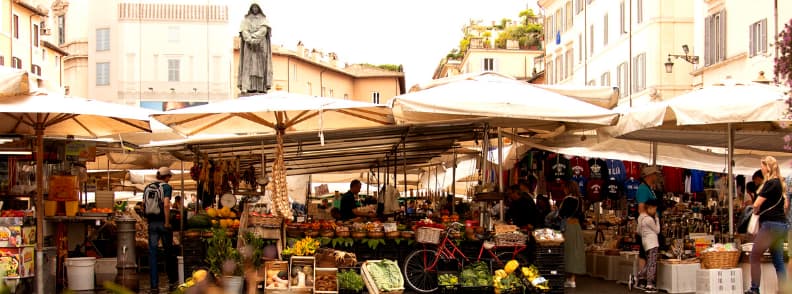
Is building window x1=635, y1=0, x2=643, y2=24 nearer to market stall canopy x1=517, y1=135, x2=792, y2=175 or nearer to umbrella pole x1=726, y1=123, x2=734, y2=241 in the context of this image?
market stall canopy x1=517, y1=135, x2=792, y2=175

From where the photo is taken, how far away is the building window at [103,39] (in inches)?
2212

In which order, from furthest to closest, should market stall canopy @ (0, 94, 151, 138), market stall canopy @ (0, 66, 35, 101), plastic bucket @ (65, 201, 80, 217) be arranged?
plastic bucket @ (65, 201, 80, 217)
market stall canopy @ (0, 94, 151, 138)
market stall canopy @ (0, 66, 35, 101)

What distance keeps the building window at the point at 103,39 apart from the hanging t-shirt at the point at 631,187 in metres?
43.1

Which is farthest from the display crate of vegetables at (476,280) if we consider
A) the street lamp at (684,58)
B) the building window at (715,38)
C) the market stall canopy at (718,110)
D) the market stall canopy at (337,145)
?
the street lamp at (684,58)

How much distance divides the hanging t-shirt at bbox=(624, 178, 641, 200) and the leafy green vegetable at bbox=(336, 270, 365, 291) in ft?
22.9

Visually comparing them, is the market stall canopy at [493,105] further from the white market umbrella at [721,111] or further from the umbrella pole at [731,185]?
the umbrella pole at [731,185]

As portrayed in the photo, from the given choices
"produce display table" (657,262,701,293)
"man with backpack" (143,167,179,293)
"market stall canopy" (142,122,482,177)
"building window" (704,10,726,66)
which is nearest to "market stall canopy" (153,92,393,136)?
"market stall canopy" (142,122,482,177)

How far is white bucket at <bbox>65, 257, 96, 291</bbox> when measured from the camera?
45.5 ft

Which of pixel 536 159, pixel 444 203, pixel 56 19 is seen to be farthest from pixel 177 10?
pixel 536 159

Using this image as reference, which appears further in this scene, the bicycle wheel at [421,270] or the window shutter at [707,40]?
the window shutter at [707,40]

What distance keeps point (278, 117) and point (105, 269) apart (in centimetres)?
381

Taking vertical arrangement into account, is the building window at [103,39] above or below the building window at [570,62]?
above

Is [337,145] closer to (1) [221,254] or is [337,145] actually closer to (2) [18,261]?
(1) [221,254]

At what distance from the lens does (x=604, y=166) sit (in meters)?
18.1
